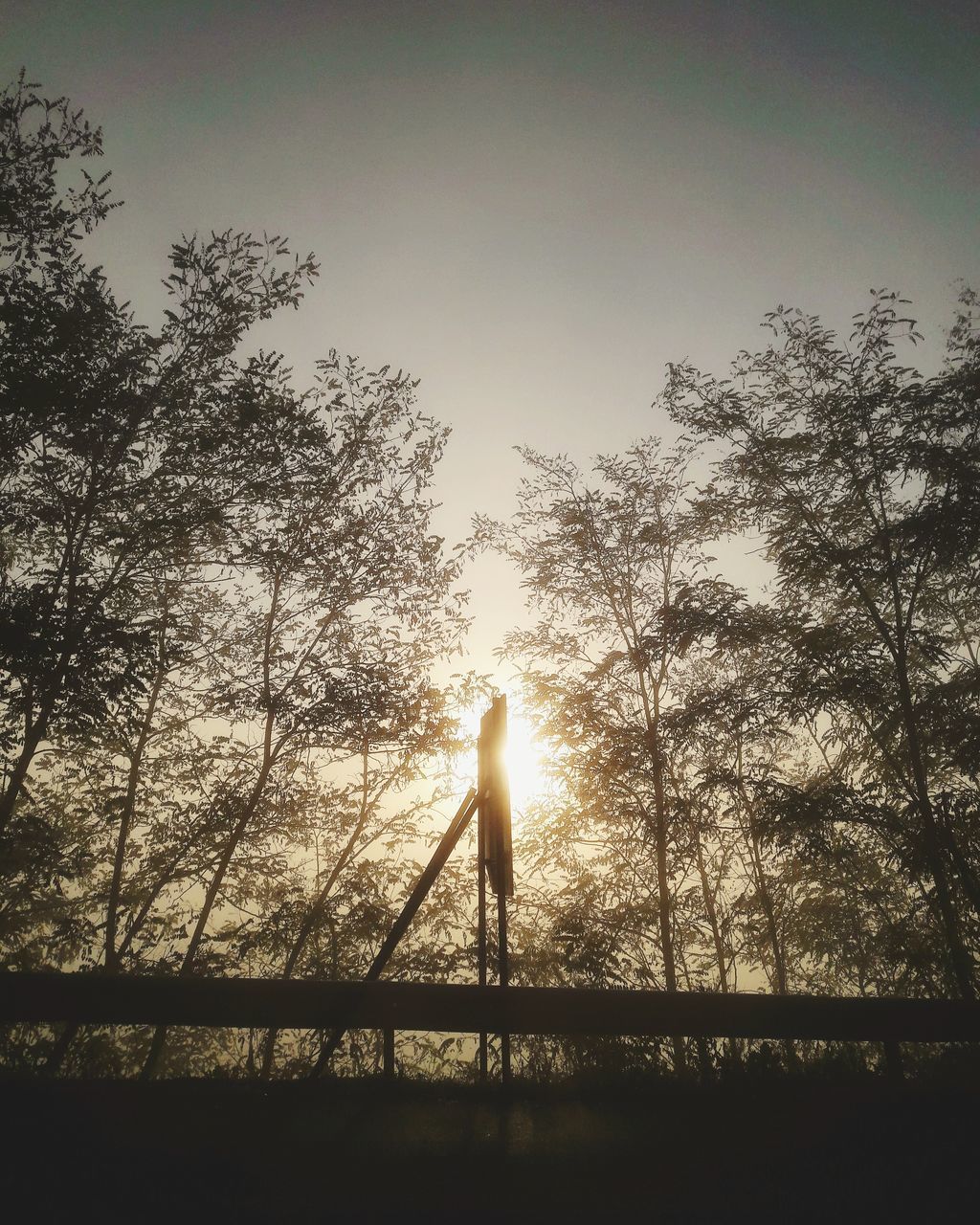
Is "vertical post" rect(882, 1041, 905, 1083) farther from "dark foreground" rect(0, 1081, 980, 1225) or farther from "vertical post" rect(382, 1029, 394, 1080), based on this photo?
"vertical post" rect(382, 1029, 394, 1080)

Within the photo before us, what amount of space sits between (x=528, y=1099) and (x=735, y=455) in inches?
337

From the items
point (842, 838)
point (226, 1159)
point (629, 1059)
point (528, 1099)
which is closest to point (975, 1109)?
point (629, 1059)

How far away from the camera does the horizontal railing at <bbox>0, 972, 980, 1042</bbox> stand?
3.68 meters

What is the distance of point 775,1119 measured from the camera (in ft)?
12.1

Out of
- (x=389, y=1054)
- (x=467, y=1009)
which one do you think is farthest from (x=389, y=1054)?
(x=467, y=1009)

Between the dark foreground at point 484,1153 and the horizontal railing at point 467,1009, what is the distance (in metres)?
0.43

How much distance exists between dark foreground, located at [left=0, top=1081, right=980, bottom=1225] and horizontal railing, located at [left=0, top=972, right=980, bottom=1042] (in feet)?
1.40

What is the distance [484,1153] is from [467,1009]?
0.79 meters

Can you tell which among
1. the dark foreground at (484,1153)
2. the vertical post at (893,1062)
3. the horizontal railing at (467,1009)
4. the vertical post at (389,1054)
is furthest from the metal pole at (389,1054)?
the vertical post at (893,1062)

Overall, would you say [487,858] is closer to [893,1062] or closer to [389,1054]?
[389,1054]

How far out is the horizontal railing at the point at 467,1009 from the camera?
145 inches

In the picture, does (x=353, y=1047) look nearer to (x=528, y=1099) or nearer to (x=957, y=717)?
(x=528, y=1099)

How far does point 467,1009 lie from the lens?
3.91m

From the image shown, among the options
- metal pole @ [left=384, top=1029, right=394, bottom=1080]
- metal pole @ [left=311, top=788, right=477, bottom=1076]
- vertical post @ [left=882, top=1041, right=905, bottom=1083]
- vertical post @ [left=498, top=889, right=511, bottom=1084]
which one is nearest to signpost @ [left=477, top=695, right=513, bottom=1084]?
vertical post @ [left=498, top=889, right=511, bottom=1084]
